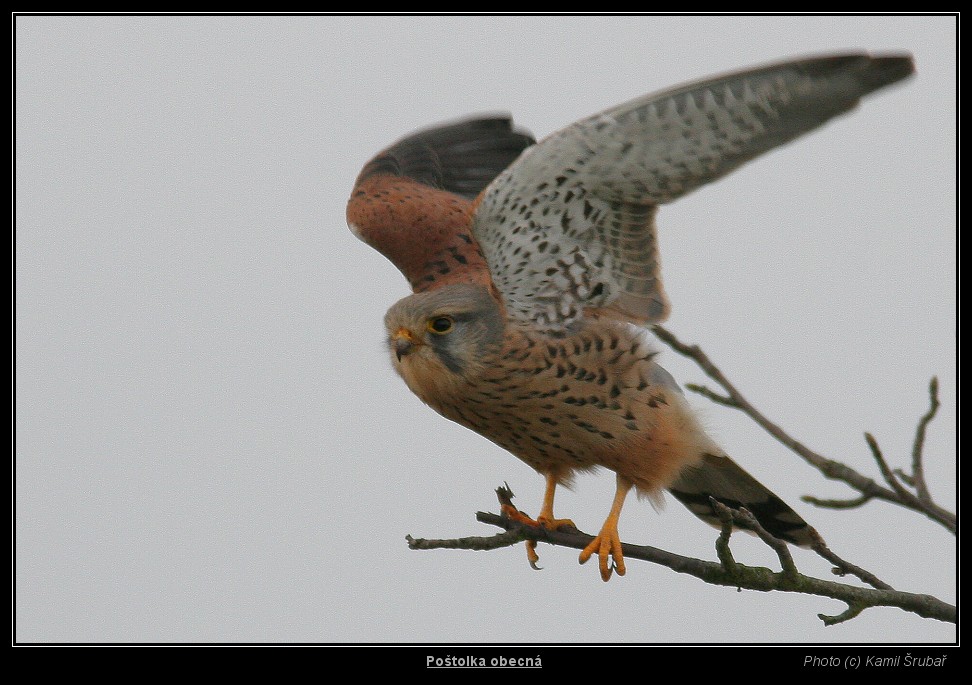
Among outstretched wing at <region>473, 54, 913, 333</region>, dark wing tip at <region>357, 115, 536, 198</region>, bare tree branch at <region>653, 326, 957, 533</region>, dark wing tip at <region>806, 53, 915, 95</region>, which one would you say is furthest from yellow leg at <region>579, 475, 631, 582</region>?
dark wing tip at <region>357, 115, 536, 198</region>

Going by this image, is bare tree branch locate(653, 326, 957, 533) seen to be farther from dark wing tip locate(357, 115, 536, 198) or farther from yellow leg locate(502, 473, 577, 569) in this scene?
dark wing tip locate(357, 115, 536, 198)

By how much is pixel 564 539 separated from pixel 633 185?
127cm

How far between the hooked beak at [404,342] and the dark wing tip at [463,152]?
2.03 meters

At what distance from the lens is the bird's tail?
176 inches

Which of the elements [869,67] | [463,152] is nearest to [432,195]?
[463,152]

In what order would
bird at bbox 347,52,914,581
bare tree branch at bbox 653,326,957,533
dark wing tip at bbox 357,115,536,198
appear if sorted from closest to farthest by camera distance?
bare tree branch at bbox 653,326,957,533 < bird at bbox 347,52,914,581 < dark wing tip at bbox 357,115,536,198

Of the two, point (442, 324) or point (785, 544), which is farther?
point (442, 324)

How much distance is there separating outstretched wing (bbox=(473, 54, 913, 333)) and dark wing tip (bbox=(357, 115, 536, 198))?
1918 mm

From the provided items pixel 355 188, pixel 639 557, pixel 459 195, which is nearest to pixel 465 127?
pixel 459 195

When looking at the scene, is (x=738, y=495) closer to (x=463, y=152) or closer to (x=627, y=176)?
(x=627, y=176)

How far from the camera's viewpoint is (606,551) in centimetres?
387

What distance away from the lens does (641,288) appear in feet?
13.0

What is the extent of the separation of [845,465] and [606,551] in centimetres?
153

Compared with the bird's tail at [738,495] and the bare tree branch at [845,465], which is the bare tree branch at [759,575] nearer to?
the bare tree branch at [845,465]
